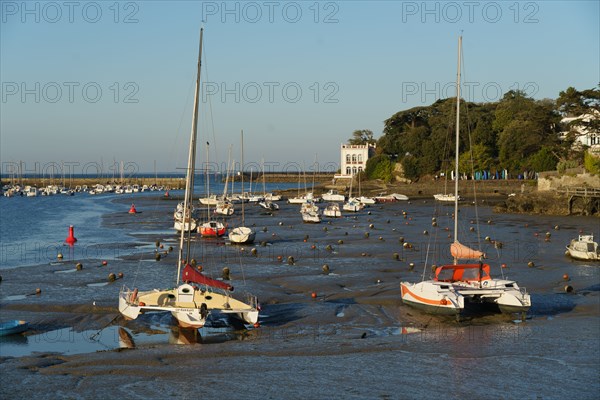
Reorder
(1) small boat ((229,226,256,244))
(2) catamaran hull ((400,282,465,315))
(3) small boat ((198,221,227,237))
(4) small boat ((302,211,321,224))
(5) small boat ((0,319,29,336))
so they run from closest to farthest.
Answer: (5) small boat ((0,319,29,336)), (2) catamaran hull ((400,282,465,315)), (1) small boat ((229,226,256,244)), (3) small boat ((198,221,227,237)), (4) small boat ((302,211,321,224))

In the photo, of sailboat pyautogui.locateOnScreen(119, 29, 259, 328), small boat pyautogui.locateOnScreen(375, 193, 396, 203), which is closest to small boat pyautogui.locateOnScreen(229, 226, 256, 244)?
sailboat pyautogui.locateOnScreen(119, 29, 259, 328)

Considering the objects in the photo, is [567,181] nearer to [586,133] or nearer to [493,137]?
[586,133]

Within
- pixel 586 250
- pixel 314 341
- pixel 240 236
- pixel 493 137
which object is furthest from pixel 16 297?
pixel 493 137

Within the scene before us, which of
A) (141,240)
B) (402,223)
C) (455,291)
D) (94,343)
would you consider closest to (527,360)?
(455,291)

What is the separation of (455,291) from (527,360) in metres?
6.07

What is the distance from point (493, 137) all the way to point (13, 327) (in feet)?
380

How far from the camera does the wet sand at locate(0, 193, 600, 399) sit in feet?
70.8

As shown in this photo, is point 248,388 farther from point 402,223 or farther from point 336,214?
point 336,214

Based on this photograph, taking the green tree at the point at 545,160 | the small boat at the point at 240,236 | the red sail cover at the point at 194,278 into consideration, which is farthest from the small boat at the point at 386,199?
the red sail cover at the point at 194,278

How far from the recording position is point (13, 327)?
27.1m

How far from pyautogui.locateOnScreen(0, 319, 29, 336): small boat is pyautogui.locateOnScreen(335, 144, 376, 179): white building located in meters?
143

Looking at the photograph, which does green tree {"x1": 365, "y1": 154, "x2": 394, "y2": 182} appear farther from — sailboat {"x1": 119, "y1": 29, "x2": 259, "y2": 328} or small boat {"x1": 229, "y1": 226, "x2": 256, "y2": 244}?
sailboat {"x1": 119, "y1": 29, "x2": 259, "y2": 328}

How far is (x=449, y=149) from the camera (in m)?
134

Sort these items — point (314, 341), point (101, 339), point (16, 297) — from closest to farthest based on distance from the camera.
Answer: point (314, 341), point (101, 339), point (16, 297)
